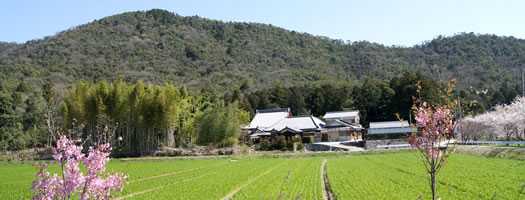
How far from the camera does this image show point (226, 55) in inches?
4840

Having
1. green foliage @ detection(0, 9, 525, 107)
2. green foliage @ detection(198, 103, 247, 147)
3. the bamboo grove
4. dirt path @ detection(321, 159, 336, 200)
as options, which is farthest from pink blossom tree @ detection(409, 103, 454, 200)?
green foliage @ detection(0, 9, 525, 107)

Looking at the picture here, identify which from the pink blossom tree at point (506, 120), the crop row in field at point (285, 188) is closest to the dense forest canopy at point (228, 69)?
the pink blossom tree at point (506, 120)

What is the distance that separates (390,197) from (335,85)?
Answer: 73317 mm

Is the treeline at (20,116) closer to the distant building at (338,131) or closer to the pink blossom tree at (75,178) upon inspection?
the distant building at (338,131)

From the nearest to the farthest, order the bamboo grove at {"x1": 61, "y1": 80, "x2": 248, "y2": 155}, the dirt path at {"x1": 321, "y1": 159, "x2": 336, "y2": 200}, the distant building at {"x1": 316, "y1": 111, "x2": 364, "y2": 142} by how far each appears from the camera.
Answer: the dirt path at {"x1": 321, "y1": 159, "x2": 336, "y2": 200}, the bamboo grove at {"x1": 61, "y1": 80, "x2": 248, "y2": 155}, the distant building at {"x1": 316, "y1": 111, "x2": 364, "y2": 142}

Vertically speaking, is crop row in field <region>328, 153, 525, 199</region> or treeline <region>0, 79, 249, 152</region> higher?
treeline <region>0, 79, 249, 152</region>

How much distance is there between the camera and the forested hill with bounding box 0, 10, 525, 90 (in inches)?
3836

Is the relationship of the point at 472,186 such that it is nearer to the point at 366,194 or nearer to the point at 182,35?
the point at 366,194

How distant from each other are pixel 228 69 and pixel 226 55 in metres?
9.64

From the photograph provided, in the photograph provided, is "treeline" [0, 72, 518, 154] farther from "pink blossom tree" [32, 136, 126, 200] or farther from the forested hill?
"pink blossom tree" [32, 136, 126, 200]

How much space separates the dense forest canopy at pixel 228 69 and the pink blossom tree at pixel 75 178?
42560 mm

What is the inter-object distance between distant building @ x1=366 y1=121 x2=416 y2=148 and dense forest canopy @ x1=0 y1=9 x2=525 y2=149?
22.5 feet

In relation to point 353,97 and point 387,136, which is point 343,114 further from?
point 387,136

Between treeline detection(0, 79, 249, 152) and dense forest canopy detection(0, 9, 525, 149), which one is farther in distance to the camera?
dense forest canopy detection(0, 9, 525, 149)
